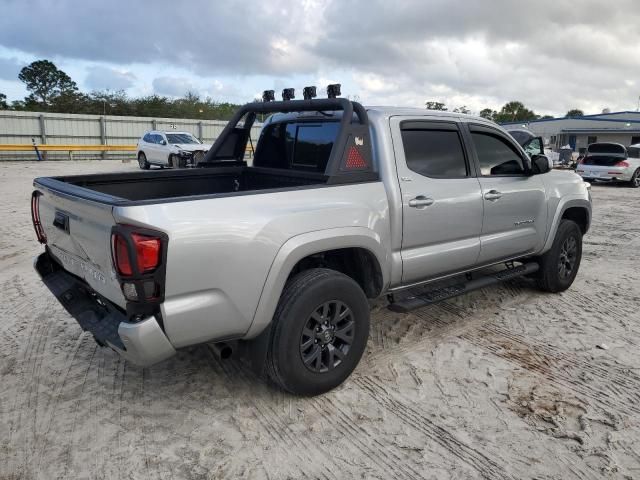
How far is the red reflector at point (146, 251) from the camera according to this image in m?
2.50

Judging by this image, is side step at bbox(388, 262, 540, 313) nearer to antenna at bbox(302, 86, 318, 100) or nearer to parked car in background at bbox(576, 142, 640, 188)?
antenna at bbox(302, 86, 318, 100)

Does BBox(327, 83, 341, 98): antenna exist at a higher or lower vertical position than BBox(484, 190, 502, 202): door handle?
higher

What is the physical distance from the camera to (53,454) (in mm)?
2789

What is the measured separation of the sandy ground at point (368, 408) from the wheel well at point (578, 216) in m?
1.25

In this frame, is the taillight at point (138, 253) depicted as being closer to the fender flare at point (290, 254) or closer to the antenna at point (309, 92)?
the fender flare at point (290, 254)

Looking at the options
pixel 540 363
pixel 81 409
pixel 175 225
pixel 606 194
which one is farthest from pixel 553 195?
pixel 606 194

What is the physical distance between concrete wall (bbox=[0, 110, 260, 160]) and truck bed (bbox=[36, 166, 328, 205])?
2503cm

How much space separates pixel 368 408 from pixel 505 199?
235 centimetres

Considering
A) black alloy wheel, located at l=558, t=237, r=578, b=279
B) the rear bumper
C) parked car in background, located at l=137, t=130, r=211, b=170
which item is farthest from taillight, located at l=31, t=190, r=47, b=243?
parked car in background, located at l=137, t=130, r=211, b=170

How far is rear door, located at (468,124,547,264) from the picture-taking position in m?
4.44

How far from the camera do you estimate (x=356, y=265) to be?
3.69 m

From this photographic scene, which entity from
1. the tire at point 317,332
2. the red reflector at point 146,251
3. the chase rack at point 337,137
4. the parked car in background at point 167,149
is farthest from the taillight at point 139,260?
the parked car in background at point 167,149

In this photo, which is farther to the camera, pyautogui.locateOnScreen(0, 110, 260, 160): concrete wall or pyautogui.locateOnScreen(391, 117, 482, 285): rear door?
pyautogui.locateOnScreen(0, 110, 260, 160): concrete wall

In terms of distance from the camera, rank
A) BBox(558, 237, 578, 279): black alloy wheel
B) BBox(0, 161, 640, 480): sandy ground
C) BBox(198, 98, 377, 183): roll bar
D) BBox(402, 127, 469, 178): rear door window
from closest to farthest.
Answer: BBox(0, 161, 640, 480): sandy ground < BBox(198, 98, 377, 183): roll bar < BBox(402, 127, 469, 178): rear door window < BBox(558, 237, 578, 279): black alloy wheel
